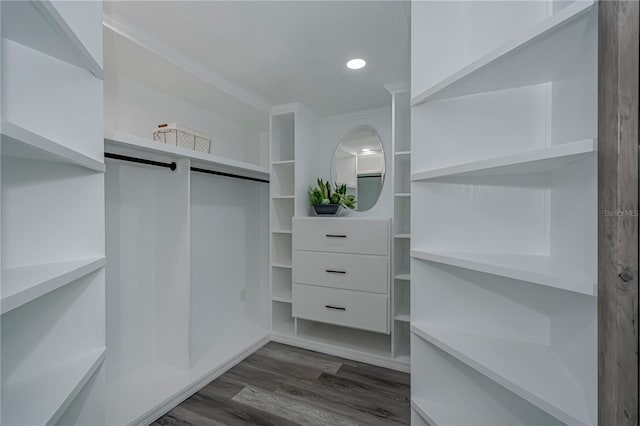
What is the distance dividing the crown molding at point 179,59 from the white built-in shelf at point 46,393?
1626mm

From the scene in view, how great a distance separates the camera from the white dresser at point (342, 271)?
2396 mm

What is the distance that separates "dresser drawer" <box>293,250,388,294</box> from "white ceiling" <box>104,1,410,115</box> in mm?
1418

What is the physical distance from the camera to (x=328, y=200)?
273cm

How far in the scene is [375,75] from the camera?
225 cm

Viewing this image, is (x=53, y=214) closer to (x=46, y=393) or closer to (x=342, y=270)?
(x=46, y=393)

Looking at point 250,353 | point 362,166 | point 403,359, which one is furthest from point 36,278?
point 362,166

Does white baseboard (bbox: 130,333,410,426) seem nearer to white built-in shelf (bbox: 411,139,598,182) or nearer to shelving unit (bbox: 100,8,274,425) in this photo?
shelving unit (bbox: 100,8,274,425)

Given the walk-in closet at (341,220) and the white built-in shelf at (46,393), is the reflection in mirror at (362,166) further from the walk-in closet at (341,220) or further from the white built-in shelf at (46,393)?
the white built-in shelf at (46,393)

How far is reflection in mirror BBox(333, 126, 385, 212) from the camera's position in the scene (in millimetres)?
2955

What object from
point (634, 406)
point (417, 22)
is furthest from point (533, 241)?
point (417, 22)

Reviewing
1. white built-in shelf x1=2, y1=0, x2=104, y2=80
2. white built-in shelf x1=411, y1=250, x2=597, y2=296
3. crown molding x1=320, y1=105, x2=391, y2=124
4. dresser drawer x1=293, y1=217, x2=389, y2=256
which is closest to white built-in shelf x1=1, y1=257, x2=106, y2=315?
white built-in shelf x1=2, y1=0, x2=104, y2=80

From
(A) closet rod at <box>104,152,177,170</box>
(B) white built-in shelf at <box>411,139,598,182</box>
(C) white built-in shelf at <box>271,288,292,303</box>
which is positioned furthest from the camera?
(C) white built-in shelf at <box>271,288,292,303</box>

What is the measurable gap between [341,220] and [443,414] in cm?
163

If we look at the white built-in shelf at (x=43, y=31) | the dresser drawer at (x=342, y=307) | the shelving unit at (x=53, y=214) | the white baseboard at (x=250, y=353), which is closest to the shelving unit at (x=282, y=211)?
the white baseboard at (x=250, y=353)
